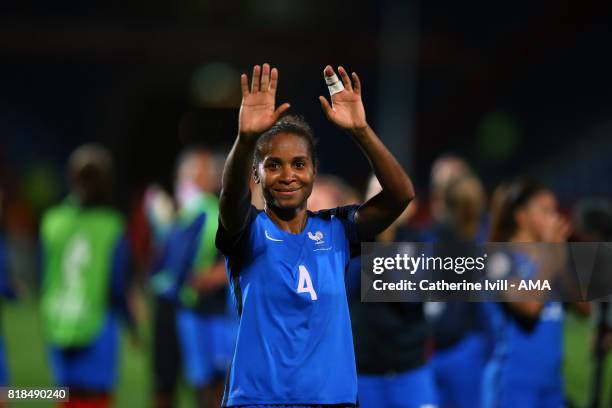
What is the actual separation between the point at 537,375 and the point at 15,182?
22777 mm

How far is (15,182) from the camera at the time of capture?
26625 millimetres

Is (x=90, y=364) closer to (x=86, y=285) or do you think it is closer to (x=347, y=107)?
(x=86, y=285)

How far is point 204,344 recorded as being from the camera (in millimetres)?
8109

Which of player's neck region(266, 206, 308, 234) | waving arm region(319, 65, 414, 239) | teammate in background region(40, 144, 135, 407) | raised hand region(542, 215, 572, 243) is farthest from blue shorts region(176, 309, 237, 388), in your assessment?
waving arm region(319, 65, 414, 239)

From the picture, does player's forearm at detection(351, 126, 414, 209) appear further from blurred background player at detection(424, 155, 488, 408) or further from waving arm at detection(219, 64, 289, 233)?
blurred background player at detection(424, 155, 488, 408)

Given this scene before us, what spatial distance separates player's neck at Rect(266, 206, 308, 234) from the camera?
11.1ft

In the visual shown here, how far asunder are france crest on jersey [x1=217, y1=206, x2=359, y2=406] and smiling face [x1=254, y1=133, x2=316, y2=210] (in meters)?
0.11

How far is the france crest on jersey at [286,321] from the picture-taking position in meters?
3.22

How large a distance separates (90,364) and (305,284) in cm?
381

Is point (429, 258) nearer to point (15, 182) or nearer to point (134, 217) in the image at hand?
point (134, 217)

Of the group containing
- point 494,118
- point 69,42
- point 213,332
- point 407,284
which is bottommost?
point 213,332

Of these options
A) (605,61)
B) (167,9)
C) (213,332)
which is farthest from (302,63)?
(213,332)

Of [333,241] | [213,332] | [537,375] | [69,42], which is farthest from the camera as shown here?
[69,42]

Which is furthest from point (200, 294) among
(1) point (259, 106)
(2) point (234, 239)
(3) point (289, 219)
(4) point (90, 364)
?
(1) point (259, 106)
